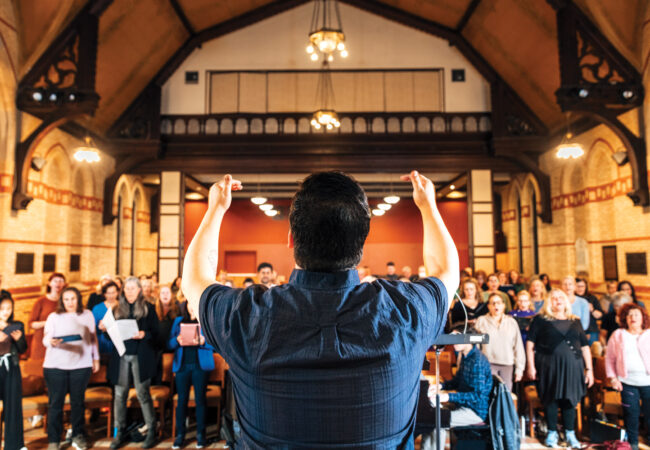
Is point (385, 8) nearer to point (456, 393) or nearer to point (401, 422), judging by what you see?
point (456, 393)

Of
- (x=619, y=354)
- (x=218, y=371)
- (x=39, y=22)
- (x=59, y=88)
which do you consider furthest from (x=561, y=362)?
(x=39, y=22)

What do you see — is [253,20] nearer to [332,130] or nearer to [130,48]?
[130,48]

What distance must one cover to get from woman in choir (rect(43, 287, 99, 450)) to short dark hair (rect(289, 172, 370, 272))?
4.08 meters

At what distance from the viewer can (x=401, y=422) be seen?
83 centimetres

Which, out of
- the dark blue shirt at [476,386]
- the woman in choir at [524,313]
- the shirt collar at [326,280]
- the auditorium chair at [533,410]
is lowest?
the auditorium chair at [533,410]

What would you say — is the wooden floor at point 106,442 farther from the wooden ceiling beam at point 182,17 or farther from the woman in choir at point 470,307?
the wooden ceiling beam at point 182,17

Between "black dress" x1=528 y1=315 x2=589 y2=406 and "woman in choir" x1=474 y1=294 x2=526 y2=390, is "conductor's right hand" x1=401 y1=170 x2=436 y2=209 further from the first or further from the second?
"black dress" x1=528 y1=315 x2=589 y2=406

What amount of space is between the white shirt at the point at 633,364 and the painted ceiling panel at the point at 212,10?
984cm

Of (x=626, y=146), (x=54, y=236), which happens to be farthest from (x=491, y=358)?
(x=54, y=236)

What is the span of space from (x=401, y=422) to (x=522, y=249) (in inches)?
497

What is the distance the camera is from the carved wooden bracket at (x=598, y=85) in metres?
6.98

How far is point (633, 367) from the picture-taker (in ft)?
13.1

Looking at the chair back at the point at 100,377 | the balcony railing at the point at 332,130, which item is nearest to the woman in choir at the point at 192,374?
the chair back at the point at 100,377

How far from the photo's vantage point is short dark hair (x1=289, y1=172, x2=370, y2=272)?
0.85 m
